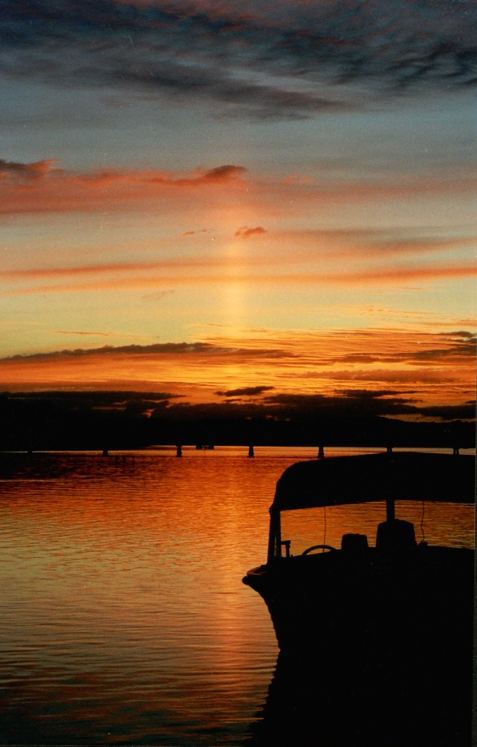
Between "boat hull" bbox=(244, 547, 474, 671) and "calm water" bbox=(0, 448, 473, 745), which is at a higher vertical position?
"boat hull" bbox=(244, 547, 474, 671)

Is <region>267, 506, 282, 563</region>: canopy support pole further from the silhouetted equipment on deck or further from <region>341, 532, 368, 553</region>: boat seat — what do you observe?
<region>341, 532, 368, 553</region>: boat seat

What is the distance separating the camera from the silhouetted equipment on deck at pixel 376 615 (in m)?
9.33

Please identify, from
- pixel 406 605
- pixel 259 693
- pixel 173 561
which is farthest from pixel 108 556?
pixel 406 605

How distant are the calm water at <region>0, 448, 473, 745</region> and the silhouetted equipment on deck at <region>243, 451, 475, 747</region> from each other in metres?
0.83

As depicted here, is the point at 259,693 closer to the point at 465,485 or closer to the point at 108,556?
the point at 465,485

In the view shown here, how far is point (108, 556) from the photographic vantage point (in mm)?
29578

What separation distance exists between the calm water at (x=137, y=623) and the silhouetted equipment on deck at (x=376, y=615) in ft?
2.71

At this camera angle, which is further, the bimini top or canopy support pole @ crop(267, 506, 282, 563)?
the bimini top

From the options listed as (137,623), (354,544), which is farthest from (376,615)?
(137,623)

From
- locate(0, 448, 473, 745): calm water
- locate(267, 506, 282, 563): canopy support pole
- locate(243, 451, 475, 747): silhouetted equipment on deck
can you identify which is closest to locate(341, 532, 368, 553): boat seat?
locate(243, 451, 475, 747): silhouetted equipment on deck

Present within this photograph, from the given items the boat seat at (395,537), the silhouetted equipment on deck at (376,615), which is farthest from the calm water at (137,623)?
→ the boat seat at (395,537)

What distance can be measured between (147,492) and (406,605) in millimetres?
56997

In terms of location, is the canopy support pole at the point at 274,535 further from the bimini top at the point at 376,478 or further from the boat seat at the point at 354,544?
the boat seat at the point at 354,544

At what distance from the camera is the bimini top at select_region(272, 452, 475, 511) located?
33.2ft
